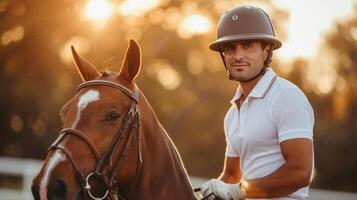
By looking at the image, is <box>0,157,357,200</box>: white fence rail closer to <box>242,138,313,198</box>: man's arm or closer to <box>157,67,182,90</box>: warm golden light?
<box>242,138,313,198</box>: man's arm

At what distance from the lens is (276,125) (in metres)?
4.65

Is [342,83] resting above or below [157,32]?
below

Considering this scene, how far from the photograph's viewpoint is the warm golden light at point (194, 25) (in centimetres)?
3844

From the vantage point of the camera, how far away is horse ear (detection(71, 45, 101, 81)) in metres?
4.88

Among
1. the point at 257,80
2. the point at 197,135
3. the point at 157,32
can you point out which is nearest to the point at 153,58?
the point at 157,32

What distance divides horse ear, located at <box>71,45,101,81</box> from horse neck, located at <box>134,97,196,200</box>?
398 millimetres

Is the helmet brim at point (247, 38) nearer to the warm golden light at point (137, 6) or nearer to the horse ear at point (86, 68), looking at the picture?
the horse ear at point (86, 68)

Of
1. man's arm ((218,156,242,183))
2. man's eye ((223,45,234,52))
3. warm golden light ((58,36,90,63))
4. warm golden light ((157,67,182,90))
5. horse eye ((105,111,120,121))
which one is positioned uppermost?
man's eye ((223,45,234,52))

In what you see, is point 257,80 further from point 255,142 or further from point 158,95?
point 158,95

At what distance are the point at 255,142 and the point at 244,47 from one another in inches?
28.4

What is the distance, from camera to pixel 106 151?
4387 millimetres

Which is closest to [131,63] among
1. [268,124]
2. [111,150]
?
[111,150]

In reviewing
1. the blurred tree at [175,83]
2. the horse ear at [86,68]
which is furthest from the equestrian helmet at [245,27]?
the blurred tree at [175,83]

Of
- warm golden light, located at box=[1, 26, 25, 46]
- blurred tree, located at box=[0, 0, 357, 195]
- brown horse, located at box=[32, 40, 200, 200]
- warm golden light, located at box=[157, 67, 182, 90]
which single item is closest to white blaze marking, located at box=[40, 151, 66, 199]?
brown horse, located at box=[32, 40, 200, 200]
